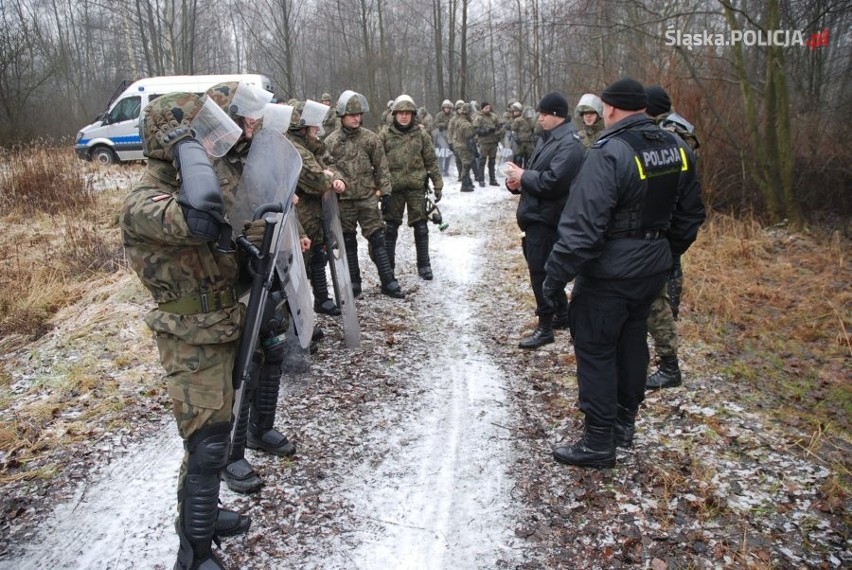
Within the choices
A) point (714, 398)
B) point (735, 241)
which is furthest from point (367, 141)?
point (735, 241)

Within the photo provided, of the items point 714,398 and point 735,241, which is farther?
point 735,241

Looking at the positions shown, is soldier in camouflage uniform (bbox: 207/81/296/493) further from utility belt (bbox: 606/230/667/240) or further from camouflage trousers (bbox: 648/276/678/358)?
camouflage trousers (bbox: 648/276/678/358)

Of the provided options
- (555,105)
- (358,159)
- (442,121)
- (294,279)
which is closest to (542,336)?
(555,105)

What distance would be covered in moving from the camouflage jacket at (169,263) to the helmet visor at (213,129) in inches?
7.7

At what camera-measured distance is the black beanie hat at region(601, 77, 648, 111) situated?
3.24 meters

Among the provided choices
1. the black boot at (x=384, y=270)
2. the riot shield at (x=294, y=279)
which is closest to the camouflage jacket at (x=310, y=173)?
the black boot at (x=384, y=270)

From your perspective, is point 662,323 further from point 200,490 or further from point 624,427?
point 200,490

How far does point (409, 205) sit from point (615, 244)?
14.1 feet

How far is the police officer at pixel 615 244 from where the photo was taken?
10.4 ft

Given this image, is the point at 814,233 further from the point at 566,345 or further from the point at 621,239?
the point at 621,239

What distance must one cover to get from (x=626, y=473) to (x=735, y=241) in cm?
601

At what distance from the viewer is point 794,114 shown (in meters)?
10.2

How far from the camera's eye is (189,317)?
2.56 metres

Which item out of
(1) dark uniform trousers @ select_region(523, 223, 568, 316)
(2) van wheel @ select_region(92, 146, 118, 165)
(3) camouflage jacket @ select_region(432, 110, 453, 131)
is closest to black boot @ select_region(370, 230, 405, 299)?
(1) dark uniform trousers @ select_region(523, 223, 568, 316)
